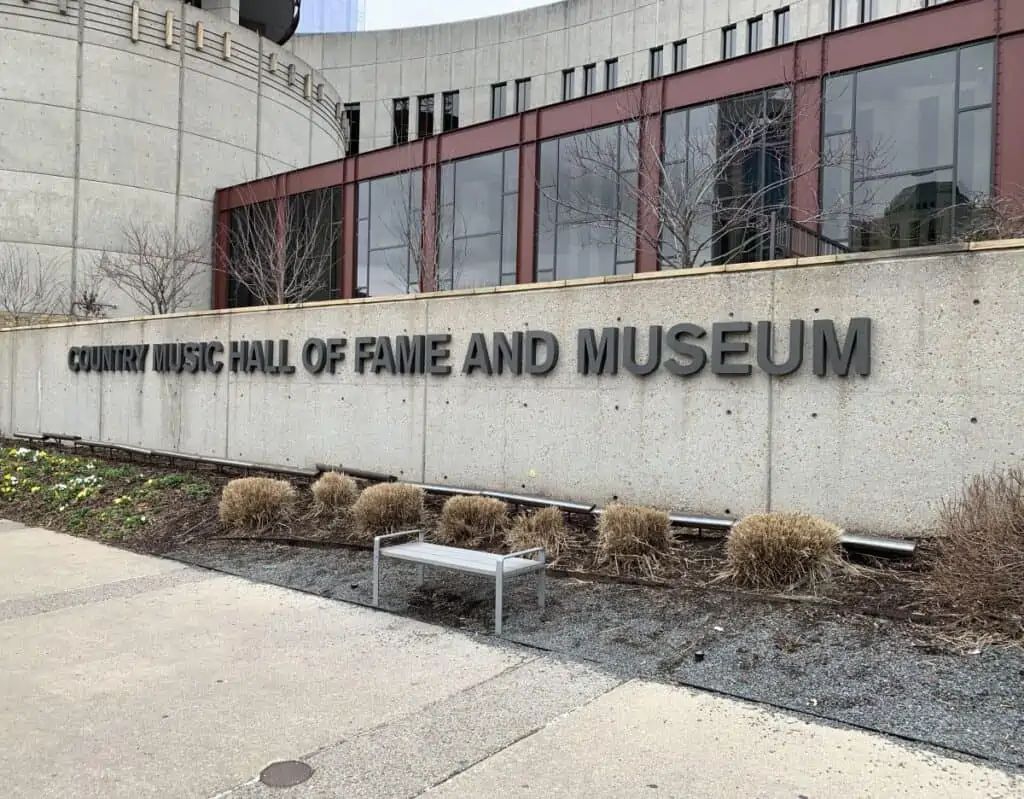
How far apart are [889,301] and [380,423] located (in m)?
5.96

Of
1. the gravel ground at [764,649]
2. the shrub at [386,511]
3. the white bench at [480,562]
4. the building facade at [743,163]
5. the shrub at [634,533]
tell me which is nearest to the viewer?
the gravel ground at [764,649]

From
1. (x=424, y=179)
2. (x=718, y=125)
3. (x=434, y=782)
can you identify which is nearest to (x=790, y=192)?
(x=718, y=125)

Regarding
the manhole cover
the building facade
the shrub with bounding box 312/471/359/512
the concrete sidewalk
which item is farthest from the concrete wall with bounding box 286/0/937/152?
the manhole cover

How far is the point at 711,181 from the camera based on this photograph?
12641 millimetres

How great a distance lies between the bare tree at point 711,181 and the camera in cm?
1316

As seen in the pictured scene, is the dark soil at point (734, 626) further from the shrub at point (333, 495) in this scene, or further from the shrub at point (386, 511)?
the shrub at point (333, 495)

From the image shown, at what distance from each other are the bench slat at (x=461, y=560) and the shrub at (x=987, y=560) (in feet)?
8.18

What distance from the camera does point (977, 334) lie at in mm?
6230

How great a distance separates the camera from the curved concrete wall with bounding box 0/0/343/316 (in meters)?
26.1

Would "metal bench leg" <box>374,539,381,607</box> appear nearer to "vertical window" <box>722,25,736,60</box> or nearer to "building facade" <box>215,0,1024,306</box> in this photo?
"building facade" <box>215,0,1024,306</box>

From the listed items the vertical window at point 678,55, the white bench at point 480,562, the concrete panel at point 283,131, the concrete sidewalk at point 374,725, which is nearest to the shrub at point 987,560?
the concrete sidewalk at point 374,725

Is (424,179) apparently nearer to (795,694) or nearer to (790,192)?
(790,192)

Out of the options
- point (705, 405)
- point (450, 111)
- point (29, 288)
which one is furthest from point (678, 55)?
point (705, 405)

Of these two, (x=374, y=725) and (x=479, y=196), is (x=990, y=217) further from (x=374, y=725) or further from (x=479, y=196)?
(x=479, y=196)
